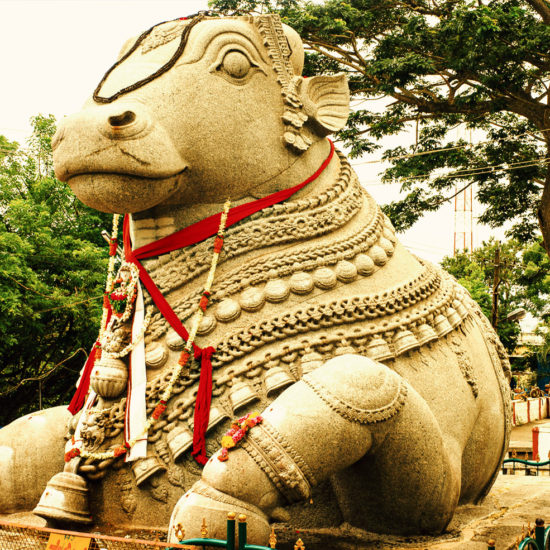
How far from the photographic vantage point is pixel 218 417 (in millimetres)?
2969

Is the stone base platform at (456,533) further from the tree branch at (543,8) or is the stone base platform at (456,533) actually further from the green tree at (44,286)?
the tree branch at (543,8)

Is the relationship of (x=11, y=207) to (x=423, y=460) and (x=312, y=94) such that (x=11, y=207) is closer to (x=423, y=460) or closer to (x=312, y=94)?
(x=312, y=94)

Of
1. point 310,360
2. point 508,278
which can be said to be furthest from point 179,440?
point 508,278

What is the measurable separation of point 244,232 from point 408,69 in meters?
10.5

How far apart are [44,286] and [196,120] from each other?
34.2 ft

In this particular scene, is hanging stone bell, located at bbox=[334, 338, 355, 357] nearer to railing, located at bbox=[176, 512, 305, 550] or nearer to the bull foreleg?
the bull foreleg

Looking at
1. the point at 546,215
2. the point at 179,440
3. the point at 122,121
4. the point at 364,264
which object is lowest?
the point at 179,440

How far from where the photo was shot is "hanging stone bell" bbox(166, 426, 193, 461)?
2957 millimetres

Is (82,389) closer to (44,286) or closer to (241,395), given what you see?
(241,395)

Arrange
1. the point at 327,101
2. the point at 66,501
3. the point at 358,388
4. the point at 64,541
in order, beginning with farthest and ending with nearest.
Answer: the point at 327,101 < the point at 66,501 < the point at 358,388 < the point at 64,541

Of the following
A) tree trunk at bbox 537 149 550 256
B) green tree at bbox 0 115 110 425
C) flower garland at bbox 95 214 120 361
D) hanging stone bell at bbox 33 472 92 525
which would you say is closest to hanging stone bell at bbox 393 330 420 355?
flower garland at bbox 95 214 120 361

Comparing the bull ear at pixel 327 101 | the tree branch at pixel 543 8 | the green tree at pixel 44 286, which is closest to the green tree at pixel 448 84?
the tree branch at pixel 543 8

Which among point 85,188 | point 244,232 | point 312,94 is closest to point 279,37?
point 312,94

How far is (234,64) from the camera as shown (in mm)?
3393
